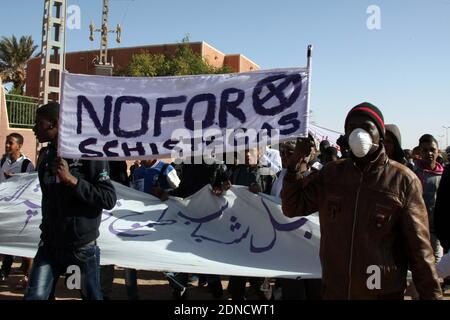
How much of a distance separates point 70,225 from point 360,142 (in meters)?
2.07

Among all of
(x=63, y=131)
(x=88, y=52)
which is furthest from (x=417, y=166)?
(x=88, y=52)

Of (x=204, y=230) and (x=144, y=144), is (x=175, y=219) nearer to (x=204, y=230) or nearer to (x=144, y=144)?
(x=204, y=230)

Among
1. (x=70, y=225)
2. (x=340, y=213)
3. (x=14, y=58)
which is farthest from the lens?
(x=14, y=58)

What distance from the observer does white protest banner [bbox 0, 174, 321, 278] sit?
4824 mm

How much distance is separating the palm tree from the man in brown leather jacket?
36.9 meters

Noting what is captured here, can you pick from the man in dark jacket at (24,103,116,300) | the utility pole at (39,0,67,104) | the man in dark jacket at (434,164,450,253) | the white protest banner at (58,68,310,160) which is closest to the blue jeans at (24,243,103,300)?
the man in dark jacket at (24,103,116,300)

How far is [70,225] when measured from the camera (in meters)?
3.44

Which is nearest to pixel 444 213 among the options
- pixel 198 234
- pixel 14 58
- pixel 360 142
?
pixel 360 142

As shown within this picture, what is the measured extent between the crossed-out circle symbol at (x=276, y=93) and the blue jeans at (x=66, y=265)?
161 cm

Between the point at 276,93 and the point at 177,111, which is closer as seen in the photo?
the point at 276,93

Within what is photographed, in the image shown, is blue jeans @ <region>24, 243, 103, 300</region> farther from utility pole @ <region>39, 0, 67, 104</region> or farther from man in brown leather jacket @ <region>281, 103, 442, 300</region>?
utility pole @ <region>39, 0, 67, 104</region>

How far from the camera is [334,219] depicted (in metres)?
2.60

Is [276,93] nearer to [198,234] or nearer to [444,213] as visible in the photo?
[444,213]

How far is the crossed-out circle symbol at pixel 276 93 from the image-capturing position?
12.0 ft
